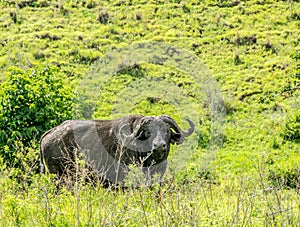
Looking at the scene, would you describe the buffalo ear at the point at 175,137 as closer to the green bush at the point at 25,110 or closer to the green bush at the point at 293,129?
the green bush at the point at 25,110

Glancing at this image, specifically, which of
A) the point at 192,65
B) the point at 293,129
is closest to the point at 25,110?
the point at 293,129

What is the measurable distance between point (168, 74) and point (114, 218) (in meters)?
22.3

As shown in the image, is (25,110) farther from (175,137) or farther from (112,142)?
(175,137)

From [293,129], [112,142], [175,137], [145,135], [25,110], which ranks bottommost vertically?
[293,129]

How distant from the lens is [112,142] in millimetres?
10062

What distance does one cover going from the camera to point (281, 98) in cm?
2317

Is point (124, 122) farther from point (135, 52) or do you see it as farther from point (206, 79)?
point (135, 52)

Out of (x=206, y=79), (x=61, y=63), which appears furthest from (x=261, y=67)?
(x=61, y=63)

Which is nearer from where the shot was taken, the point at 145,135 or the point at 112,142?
the point at 145,135

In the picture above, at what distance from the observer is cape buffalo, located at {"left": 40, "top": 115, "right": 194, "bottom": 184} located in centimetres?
983

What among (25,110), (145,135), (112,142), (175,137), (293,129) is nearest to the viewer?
(145,135)

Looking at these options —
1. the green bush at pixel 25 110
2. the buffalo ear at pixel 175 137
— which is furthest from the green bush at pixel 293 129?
the buffalo ear at pixel 175 137

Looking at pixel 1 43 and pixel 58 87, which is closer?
pixel 58 87

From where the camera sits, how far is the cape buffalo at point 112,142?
9.83 metres
